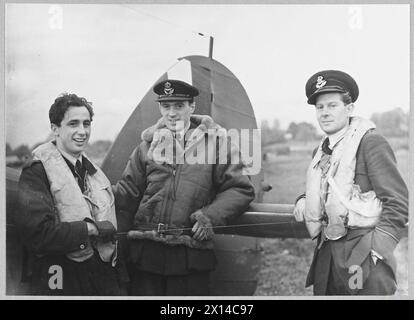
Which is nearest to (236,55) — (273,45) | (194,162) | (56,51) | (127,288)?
(273,45)

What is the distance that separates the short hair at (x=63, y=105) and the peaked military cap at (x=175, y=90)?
489mm

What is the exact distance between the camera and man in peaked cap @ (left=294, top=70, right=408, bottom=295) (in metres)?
6.16

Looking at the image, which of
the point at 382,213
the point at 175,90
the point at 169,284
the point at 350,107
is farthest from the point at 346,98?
the point at 169,284

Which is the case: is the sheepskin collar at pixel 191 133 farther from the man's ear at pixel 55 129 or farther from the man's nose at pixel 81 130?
the man's ear at pixel 55 129

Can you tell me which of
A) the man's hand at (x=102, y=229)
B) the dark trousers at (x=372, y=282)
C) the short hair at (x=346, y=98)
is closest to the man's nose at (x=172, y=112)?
the man's hand at (x=102, y=229)

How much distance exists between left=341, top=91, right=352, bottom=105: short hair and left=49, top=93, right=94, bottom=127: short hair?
172 cm

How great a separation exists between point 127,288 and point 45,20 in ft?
6.33

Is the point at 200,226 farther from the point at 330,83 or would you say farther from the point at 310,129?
the point at 330,83

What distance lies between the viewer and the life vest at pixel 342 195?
242 inches

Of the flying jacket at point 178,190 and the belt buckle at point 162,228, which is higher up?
the flying jacket at point 178,190

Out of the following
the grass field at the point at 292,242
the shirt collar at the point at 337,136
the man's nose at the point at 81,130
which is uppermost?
the man's nose at the point at 81,130

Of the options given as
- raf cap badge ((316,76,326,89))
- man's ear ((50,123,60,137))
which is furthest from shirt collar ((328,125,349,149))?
man's ear ((50,123,60,137))

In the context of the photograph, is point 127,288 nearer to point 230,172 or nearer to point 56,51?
point 230,172

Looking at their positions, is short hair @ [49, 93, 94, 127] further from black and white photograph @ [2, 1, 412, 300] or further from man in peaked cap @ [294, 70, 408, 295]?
man in peaked cap @ [294, 70, 408, 295]
